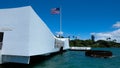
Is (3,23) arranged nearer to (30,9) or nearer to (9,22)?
(9,22)

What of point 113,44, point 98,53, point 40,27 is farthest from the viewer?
point 113,44

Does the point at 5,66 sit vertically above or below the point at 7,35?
below

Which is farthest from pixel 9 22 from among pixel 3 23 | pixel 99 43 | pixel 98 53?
pixel 99 43

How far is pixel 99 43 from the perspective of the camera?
17575cm

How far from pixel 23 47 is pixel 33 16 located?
10.9ft

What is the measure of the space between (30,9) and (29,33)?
7.60ft

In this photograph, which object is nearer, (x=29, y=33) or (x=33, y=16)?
(x=29, y=33)

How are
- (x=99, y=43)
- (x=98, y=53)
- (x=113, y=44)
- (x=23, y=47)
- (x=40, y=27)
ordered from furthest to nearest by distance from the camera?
(x=113, y=44) → (x=99, y=43) → (x=98, y=53) → (x=40, y=27) → (x=23, y=47)

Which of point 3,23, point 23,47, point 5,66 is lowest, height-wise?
point 5,66

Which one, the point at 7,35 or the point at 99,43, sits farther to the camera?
the point at 99,43

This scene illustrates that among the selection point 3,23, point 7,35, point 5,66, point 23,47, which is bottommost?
point 5,66

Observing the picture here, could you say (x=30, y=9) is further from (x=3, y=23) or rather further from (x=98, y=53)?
(x=98, y=53)

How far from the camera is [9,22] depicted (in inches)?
771

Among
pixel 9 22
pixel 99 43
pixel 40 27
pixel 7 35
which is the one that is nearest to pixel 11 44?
pixel 7 35
